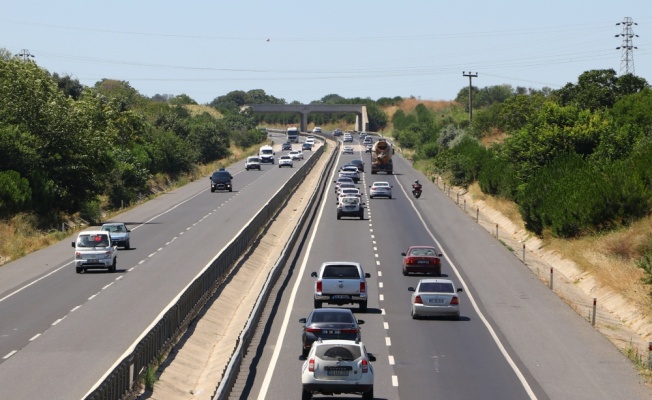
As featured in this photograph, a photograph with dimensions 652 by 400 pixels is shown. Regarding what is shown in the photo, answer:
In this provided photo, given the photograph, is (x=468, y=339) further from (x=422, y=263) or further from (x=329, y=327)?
(x=422, y=263)

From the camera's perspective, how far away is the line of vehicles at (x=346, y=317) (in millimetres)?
24906

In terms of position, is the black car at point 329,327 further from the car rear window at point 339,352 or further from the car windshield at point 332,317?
the car rear window at point 339,352

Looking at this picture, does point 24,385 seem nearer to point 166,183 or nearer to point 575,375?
point 575,375

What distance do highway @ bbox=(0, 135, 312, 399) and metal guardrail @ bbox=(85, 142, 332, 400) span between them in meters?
1.31

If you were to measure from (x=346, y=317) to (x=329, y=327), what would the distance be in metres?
0.71

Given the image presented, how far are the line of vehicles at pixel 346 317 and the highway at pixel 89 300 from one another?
17.4 ft

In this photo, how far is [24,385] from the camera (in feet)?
88.4

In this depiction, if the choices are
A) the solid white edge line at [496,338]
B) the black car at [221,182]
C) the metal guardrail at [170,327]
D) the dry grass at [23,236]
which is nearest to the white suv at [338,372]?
the metal guardrail at [170,327]

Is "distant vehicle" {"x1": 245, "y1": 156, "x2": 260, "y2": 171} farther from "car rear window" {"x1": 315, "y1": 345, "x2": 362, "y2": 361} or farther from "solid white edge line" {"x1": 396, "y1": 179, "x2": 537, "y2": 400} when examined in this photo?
"car rear window" {"x1": 315, "y1": 345, "x2": 362, "y2": 361}

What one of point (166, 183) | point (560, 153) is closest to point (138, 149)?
point (166, 183)

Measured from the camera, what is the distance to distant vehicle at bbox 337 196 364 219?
255ft

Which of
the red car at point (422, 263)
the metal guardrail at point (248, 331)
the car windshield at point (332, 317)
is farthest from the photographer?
the red car at point (422, 263)

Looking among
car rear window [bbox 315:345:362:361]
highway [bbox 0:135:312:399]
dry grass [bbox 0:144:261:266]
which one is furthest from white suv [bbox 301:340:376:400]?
dry grass [bbox 0:144:261:266]

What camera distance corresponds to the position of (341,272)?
40875 millimetres
